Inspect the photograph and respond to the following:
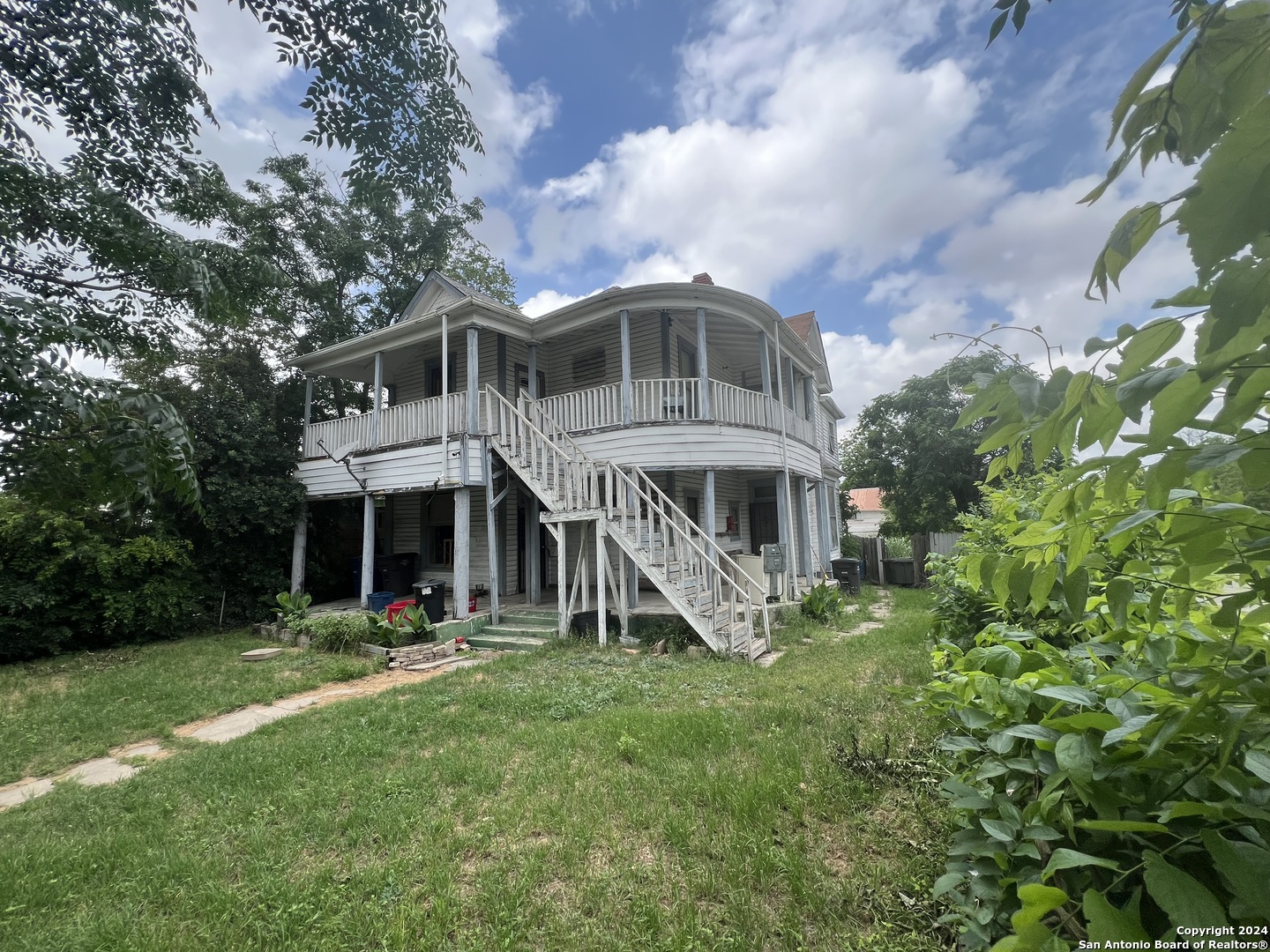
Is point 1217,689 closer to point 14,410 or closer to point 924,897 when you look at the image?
point 924,897

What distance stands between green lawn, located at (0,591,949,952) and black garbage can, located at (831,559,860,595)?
10239 mm

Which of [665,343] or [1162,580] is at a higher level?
[665,343]

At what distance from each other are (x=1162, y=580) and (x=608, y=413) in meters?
9.74

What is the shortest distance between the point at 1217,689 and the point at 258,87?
6.05 m

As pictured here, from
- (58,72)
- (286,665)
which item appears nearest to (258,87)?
(58,72)

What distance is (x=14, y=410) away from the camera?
278cm

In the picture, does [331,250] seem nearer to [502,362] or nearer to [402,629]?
[502,362]

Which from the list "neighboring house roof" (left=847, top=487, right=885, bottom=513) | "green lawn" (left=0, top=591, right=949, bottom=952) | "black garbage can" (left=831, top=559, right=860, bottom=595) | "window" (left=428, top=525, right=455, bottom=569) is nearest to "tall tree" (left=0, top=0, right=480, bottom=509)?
"green lawn" (left=0, top=591, right=949, bottom=952)

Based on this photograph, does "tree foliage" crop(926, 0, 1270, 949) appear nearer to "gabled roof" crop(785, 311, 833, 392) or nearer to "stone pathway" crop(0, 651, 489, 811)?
"stone pathway" crop(0, 651, 489, 811)

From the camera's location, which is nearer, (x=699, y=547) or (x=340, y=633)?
(x=699, y=547)

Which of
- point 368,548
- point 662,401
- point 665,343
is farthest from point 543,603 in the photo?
point 665,343

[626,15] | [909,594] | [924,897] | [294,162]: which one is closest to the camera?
[924,897]

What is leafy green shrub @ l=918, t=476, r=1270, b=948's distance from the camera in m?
0.96

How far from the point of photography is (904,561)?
18.3 meters
